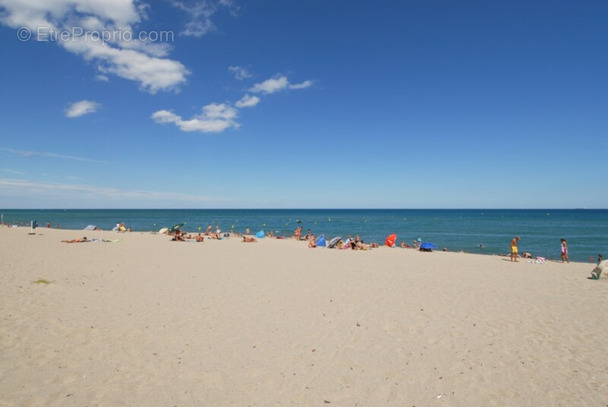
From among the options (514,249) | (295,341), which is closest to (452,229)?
(514,249)

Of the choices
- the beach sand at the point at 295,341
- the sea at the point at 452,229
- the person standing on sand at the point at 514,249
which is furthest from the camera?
the sea at the point at 452,229

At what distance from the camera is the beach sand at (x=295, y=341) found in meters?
5.07

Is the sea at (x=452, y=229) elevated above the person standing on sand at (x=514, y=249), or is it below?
below

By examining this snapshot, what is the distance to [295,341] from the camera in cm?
696

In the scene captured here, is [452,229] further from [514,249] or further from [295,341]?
[295,341]

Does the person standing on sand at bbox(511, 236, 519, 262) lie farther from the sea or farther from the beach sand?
the sea

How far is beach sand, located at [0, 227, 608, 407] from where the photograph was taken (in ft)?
16.6

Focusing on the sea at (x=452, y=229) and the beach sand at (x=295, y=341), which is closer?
the beach sand at (x=295, y=341)

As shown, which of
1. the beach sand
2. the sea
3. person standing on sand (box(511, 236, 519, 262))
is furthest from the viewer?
the sea

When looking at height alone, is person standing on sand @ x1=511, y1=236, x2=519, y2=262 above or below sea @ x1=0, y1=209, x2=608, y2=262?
above

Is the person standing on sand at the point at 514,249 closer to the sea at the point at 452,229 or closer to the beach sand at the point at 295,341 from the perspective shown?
the beach sand at the point at 295,341

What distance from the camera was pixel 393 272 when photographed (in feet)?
49.3

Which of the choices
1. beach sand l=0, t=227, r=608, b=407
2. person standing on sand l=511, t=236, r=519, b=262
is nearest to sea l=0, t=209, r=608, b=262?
person standing on sand l=511, t=236, r=519, b=262

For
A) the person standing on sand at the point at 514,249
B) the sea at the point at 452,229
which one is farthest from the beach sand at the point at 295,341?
the sea at the point at 452,229
